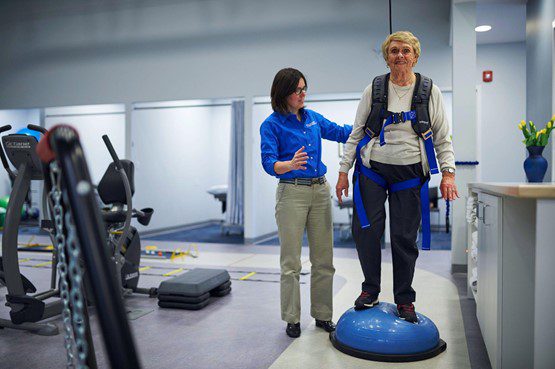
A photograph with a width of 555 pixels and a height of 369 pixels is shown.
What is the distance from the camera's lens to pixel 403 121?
2.32 m

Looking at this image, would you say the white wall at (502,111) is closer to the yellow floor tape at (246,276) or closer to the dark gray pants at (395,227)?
the yellow floor tape at (246,276)

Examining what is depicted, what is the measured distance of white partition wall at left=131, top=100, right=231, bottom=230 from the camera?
7.23m

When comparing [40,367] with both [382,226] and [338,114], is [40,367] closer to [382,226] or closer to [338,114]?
[382,226]

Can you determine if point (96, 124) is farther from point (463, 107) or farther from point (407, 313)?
point (407, 313)

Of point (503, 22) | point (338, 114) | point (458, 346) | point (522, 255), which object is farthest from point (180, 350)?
point (338, 114)

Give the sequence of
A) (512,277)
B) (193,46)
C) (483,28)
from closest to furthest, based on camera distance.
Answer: (512,277), (483,28), (193,46)

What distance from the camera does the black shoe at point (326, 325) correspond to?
276cm

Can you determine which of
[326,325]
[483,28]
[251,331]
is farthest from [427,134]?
[483,28]

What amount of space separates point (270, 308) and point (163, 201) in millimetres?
4851

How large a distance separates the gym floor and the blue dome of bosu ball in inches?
1.7

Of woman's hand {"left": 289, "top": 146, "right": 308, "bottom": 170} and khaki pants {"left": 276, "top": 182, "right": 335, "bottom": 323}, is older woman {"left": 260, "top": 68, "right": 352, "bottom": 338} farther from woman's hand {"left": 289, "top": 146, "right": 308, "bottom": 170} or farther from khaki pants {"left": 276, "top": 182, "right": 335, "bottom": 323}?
woman's hand {"left": 289, "top": 146, "right": 308, "bottom": 170}

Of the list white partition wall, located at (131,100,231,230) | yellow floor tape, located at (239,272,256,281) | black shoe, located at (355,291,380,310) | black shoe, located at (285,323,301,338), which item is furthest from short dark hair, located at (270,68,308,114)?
white partition wall, located at (131,100,231,230)

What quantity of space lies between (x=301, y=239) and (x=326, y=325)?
0.50m

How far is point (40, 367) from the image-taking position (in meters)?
2.28
